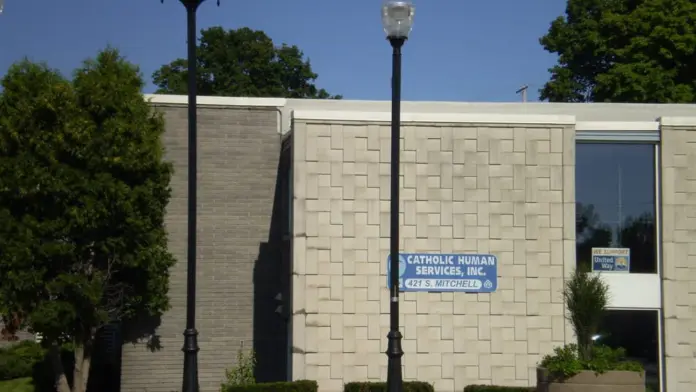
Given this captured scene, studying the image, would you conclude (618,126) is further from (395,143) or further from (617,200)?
(395,143)

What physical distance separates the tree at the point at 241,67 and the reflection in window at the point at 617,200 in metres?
Answer: 32.3

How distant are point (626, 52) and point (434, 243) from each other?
21532 mm

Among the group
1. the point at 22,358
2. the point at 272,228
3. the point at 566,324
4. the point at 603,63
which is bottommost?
the point at 22,358

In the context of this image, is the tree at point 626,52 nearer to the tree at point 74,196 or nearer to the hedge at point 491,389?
the hedge at point 491,389

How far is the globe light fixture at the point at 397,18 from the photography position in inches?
551

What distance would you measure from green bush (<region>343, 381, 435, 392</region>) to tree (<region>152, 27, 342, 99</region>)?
33.7 metres

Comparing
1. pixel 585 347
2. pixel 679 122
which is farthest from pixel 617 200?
pixel 585 347

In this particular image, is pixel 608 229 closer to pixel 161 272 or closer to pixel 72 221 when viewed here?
pixel 161 272

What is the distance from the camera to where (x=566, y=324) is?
805 inches

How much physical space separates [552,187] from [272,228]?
22.8 feet

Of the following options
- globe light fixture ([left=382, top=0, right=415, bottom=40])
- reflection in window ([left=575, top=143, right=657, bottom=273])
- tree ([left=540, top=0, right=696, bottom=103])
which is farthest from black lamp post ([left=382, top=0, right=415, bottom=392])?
tree ([left=540, top=0, right=696, bottom=103])

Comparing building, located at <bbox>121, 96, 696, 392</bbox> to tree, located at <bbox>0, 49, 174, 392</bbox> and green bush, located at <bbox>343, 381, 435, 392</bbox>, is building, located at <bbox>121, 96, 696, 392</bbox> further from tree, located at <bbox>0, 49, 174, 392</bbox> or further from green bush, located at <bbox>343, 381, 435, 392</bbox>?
tree, located at <bbox>0, 49, 174, 392</bbox>

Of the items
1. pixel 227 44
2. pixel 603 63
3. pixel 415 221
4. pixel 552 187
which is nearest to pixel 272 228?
pixel 415 221

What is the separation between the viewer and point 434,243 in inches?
799
